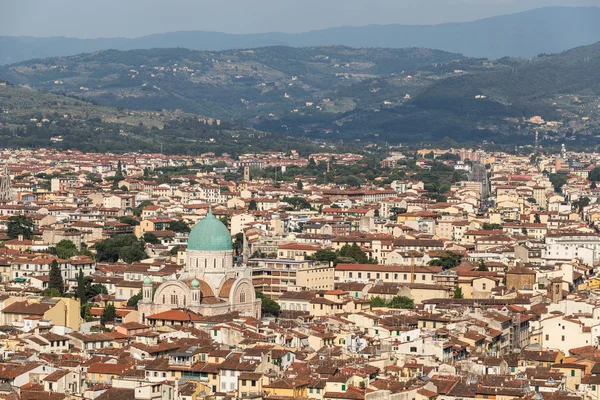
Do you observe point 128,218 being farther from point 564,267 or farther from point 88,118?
point 88,118

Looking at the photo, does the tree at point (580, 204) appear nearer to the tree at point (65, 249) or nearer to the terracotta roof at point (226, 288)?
the tree at point (65, 249)

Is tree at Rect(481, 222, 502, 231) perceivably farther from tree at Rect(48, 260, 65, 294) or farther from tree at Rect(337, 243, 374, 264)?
tree at Rect(48, 260, 65, 294)

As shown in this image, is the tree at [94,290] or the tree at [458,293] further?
the tree at [458,293]

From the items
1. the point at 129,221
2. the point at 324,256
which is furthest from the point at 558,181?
the point at 324,256

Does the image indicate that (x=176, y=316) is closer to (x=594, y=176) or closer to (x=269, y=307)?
(x=269, y=307)

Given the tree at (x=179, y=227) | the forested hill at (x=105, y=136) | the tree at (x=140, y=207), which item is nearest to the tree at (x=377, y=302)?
the tree at (x=179, y=227)

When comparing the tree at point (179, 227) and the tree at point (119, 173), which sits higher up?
the tree at point (119, 173)
